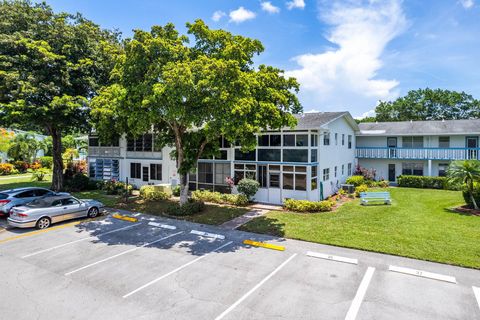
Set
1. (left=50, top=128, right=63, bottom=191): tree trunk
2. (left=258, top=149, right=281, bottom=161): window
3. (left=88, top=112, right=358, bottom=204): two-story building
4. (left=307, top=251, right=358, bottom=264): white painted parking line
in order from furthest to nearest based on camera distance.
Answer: (left=50, top=128, right=63, bottom=191): tree trunk
(left=258, top=149, right=281, bottom=161): window
(left=88, top=112, right=358, bottom=204): two-story building
(left=307, top=251, right=358, bottom=264): white painted parking line

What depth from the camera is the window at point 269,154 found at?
2012 cm

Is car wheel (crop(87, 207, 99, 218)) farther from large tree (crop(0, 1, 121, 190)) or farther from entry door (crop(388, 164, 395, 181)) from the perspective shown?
entry door (crop(388, 164, 395, 181))

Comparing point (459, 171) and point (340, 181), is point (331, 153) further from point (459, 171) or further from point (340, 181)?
point (459, 171)

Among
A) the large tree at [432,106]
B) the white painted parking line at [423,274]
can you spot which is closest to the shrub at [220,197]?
the white painted parking line at [423,274]

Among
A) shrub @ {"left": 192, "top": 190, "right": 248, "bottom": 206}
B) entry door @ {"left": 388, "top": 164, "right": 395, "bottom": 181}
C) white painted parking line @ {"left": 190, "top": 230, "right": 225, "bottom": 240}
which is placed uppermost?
entry door @ {"left": 388, "top": 164, "right": 395, "bottom": 181}

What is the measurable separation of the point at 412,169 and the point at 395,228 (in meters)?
17.8

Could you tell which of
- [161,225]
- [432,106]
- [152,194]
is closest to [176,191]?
[152,194]

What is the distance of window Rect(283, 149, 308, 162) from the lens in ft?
63.0

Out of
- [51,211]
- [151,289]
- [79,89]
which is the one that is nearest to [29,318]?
[151,289]

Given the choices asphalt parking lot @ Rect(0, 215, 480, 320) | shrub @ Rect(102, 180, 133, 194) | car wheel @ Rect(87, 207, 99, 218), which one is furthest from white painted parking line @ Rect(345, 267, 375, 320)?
shrub @ Rect(102, 180, 133, 194)

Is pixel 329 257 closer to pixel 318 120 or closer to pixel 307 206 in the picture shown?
pixel 307 206

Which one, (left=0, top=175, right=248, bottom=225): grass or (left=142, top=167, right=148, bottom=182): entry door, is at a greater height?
(left=142, top=167, right=148, bottom=182): entry door

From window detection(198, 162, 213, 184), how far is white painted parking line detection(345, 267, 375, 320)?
15.0 m

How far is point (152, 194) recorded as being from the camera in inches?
865
